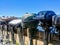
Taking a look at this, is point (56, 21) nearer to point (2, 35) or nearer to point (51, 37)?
point (51, 37)

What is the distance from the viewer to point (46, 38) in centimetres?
259

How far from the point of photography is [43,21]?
2.57m

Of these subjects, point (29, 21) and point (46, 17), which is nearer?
point (46, 17)

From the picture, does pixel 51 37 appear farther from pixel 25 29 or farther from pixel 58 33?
pixel 25 29

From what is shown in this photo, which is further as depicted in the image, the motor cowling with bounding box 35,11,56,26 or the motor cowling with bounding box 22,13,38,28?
the motor cowling with bounding box 22,13,38,28

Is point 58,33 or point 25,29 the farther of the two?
point 25,29

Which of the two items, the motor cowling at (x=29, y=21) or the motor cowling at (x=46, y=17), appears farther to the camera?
the motor cowling at (x=29, y=21)

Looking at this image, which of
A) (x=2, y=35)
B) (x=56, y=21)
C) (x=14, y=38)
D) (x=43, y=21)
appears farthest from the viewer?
(x=2, y=35)

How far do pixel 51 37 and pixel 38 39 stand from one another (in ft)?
1.33

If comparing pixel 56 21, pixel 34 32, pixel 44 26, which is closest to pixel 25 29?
pixel 34 32

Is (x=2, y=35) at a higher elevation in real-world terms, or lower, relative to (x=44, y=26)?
lower

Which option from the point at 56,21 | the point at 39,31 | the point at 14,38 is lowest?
the point at 14,38

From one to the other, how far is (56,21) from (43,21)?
391 mm

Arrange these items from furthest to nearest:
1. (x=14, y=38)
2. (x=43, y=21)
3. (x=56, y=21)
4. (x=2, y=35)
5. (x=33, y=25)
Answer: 1. (x=2, y=35)
2. (x=14, y=38)
3. (x=33, y=25)
4. (x=43, y=21)
5. (x=56, y=21)
